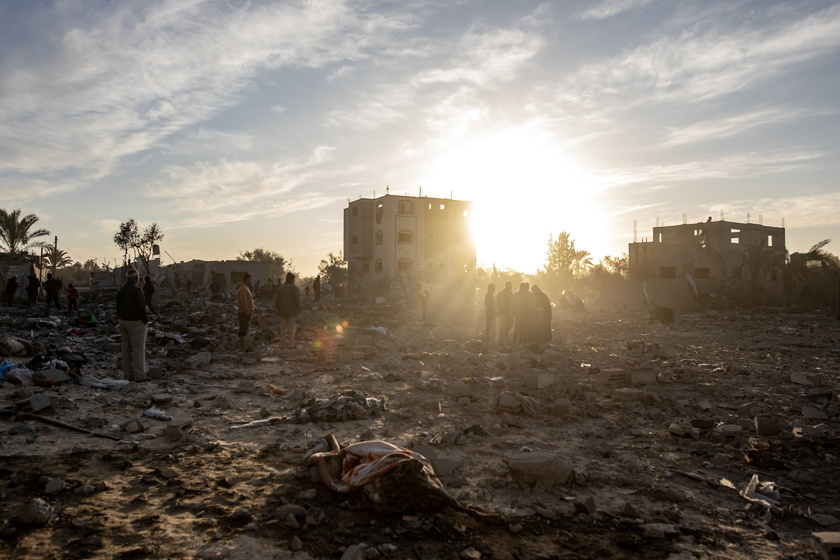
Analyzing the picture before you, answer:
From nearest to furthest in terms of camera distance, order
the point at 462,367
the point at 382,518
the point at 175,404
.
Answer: the point at 382,518
the point at 175,404
the point at 462,367

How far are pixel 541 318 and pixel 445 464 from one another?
786 cm

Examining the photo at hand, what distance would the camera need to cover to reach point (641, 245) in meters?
36.3

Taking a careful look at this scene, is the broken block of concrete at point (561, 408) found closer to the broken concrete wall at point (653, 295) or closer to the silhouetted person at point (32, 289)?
the silhouetted person at point (32, 289)

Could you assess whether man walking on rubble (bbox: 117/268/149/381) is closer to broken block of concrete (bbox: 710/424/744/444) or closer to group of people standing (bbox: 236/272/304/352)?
group of people standing (bbox: 236/272/304/352)

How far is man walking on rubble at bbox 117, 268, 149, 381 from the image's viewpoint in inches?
283

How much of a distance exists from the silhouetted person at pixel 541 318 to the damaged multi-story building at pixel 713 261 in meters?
17.3

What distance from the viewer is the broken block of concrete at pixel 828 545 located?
9.49 feet

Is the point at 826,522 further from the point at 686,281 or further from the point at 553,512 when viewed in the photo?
the point at 686,281

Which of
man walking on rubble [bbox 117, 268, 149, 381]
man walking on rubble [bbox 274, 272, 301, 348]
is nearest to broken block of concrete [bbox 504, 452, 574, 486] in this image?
man walking on rubble [bbox 117, 268, 149, 381]

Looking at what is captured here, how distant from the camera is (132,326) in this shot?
7.27m

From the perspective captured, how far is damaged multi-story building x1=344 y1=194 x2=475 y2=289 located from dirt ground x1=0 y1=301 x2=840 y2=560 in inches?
1143

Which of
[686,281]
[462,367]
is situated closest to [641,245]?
[686,281]

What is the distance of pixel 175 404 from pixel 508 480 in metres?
4.47

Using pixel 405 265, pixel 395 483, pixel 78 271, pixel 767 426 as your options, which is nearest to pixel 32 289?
pixel 395 483
